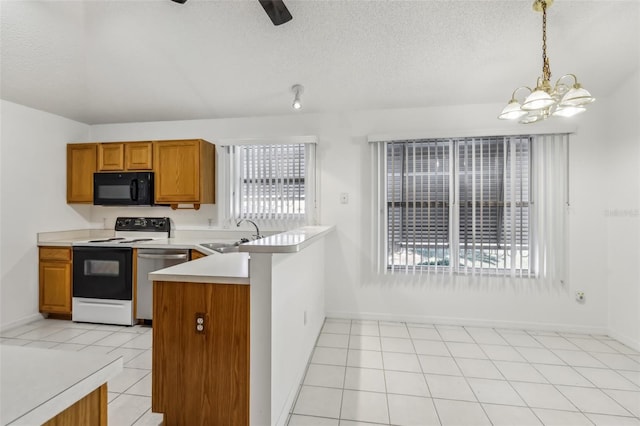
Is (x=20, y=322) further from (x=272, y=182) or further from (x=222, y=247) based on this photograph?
(x=272, y=182)

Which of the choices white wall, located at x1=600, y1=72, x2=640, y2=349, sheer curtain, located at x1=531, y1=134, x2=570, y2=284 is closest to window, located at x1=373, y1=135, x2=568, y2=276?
sheer curtain, located at x1=531, y1=134, x2=570, y2=284

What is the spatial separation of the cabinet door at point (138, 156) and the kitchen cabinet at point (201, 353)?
8.21ft

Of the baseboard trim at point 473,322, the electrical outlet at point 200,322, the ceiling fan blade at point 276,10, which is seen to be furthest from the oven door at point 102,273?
the ceiling fan blade at point 276,10

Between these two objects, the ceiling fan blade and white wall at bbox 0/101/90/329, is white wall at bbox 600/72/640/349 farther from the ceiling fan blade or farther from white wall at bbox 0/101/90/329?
white wall at bbox 0/101/90/329

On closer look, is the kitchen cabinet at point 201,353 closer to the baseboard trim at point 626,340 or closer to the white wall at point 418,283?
the white wall at point 418,283

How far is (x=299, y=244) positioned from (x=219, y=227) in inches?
97.8

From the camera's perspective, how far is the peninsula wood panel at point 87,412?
0.59 m

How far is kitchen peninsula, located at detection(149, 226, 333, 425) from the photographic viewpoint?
Result: 60.8 inches

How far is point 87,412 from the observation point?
2.10ft

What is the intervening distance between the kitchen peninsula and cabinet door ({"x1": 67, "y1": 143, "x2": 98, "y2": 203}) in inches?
118

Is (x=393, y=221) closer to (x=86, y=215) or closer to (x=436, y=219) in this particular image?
(x=436, y=219)

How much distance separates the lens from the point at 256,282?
1558mm

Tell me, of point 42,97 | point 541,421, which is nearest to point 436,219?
point 541,421

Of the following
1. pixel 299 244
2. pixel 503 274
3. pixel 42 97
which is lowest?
pixel 503 274
